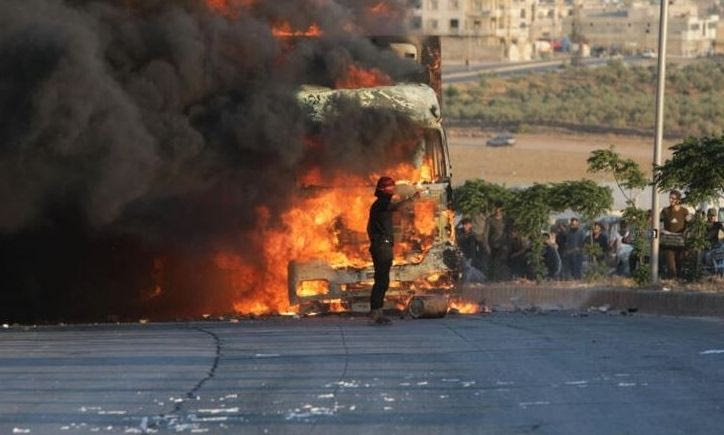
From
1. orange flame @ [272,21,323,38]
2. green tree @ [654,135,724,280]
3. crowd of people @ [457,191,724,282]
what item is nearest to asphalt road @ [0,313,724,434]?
green tree @ [654,135,724,280]

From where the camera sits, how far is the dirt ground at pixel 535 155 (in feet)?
192

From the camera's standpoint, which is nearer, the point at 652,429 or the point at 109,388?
the point at 652,429

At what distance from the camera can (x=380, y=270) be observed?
1888 cm

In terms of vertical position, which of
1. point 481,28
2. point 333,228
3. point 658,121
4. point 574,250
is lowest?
point 481,28

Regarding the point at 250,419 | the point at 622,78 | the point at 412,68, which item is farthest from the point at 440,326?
the point at 622,78

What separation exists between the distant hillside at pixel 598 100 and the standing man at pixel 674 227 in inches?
1754

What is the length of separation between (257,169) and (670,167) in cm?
619

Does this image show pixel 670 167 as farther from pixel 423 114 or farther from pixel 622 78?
pixel 622 78

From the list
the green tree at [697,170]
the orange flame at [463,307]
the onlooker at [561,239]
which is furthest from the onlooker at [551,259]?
the orange flame at [463,307]

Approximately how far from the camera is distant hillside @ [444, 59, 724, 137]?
245 feet

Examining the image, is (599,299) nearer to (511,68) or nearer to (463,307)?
(463,307)

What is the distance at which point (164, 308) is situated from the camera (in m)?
22.8

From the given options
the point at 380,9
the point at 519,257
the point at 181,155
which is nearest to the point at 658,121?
the point at 519,257

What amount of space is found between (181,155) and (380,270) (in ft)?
12.4
